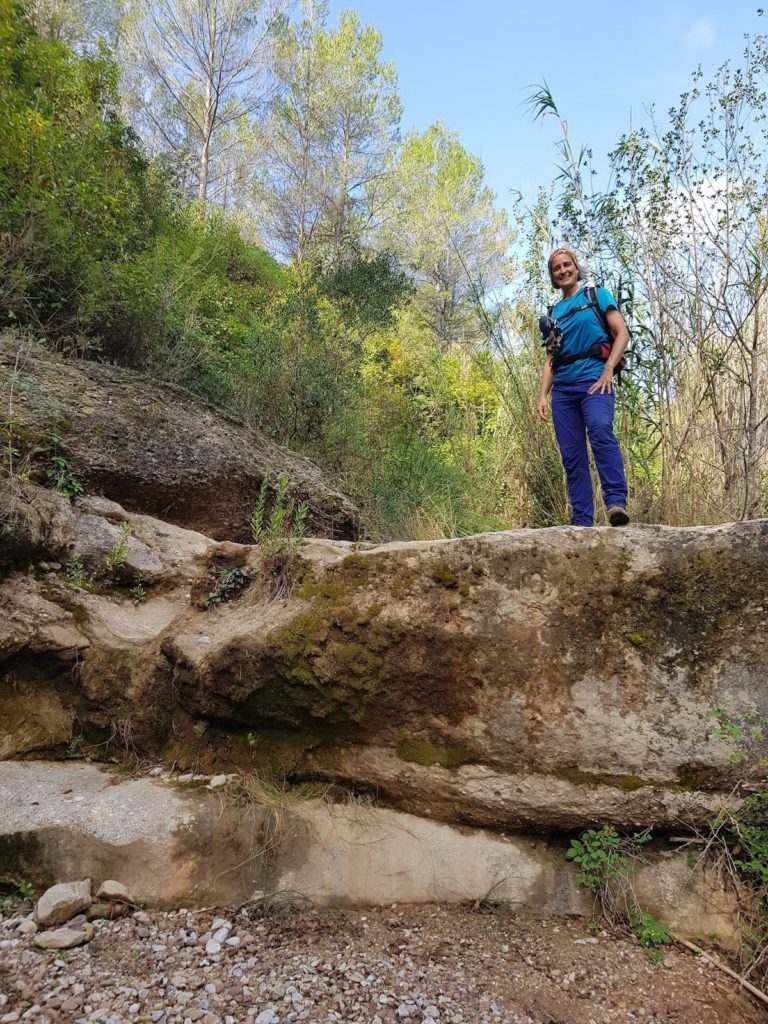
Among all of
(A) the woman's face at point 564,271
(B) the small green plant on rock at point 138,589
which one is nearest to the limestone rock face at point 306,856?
(B) the small green plant on rock at point 138,589

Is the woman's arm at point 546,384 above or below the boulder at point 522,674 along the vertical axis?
above

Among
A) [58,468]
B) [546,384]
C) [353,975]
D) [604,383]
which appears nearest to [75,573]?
[58,468]

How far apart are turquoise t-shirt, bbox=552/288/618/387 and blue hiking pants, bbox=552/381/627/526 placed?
0.05 metres

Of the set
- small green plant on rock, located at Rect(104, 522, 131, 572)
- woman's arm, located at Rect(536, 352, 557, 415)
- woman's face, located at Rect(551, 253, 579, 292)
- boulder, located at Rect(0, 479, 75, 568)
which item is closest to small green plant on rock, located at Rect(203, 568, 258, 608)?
small green plant on rock, located at Rect(104, 522, 131, 572)

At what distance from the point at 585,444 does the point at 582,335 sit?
22.0 inches

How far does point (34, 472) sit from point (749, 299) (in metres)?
4.04

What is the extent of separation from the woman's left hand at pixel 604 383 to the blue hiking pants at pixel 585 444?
0.02 metres

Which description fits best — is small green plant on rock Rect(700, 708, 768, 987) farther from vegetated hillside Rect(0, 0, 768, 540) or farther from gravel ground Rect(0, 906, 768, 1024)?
vegetated hillside Rect(0, 0, 768, 540)

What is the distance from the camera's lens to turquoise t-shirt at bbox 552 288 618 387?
10.2 feet

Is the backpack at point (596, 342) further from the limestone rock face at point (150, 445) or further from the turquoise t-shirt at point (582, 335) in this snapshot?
the limestone rock face at point (150, 445)

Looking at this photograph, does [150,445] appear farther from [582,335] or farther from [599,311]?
[599,311]

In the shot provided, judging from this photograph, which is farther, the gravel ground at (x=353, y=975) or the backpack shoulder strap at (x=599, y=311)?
the backpack shoulder strap at (x=599, y=311)

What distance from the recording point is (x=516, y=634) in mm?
2361

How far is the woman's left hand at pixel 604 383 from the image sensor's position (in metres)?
2.98
